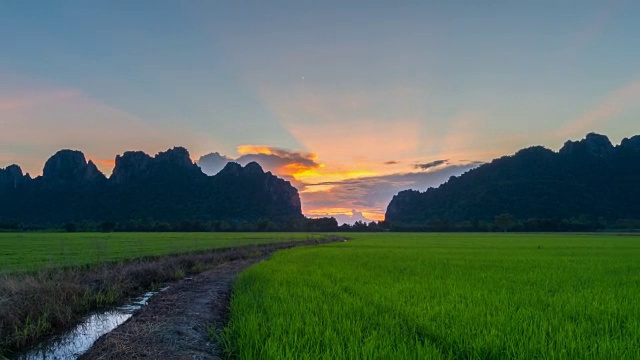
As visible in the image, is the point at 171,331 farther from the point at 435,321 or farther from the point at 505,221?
the point at 505,221

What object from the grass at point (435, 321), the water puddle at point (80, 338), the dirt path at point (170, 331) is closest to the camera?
the grass at point (435, 321)

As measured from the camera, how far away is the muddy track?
5.82 meters

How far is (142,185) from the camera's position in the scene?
130000 mm

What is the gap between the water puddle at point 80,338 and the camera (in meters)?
7.11

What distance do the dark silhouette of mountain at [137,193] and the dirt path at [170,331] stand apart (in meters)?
109

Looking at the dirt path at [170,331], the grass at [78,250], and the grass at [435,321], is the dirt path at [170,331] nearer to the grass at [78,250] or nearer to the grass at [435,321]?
the grass at [435,321]

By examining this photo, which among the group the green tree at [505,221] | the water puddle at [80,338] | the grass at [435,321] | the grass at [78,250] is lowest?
the water puddle at [80,338]

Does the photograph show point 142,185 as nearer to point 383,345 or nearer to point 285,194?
point 285,194

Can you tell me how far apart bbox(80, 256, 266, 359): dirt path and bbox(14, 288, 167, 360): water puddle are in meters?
0.64

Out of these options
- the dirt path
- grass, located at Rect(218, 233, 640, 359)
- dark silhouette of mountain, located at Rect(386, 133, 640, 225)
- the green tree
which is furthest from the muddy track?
dark silhouette of mountain, located at Rect(386, 133, 640, 225)

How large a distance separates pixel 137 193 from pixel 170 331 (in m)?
130

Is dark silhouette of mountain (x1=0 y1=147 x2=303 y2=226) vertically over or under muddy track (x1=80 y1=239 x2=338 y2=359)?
over

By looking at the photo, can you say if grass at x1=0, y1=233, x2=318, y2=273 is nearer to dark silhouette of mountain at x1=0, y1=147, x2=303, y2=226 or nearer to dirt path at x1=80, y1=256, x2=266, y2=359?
dirt path at x1=80, y1=256, x2=266, y2=359

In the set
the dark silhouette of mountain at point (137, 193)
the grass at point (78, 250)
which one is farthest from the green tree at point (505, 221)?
the grass at point (78, 250)
